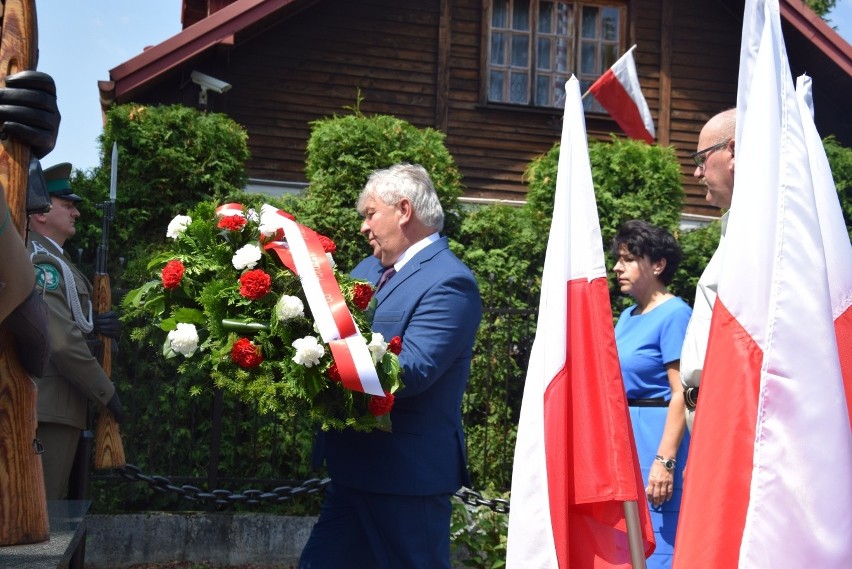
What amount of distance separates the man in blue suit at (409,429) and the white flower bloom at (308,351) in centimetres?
35

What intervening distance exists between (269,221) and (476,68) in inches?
350

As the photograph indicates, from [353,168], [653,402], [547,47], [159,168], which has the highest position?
[547,47]

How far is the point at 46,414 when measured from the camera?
14.2 feet

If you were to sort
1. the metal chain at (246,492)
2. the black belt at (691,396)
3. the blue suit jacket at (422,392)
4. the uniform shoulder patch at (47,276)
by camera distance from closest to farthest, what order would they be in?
the blue suit jacket at (422,392), the black belt at (691,396), the uniform shoulder patch at (47,276), the metal chain at (246,492)

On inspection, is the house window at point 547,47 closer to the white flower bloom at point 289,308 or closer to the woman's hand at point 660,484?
the woman's hand at point 660,484

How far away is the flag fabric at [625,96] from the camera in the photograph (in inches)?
391

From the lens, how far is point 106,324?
4.82 m

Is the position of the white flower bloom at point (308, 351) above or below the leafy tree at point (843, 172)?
below

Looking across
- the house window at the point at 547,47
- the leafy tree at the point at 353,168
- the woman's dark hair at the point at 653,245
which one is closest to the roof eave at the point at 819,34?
the house window at the point at 547,47

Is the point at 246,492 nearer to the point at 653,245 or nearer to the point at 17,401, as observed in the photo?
the point at 653,245

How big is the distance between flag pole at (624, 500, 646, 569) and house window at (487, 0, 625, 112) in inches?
386

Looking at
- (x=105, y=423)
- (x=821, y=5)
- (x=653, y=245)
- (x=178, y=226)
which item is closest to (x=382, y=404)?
(x=178, y=226)

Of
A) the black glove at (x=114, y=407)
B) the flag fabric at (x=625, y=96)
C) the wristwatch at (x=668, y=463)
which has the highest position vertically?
the flag fabric at (x=625, y=96)

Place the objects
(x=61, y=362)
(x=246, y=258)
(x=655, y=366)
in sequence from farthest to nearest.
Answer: (x=61, y=362) → (x=655, y=366) → (x=246, y=258)
